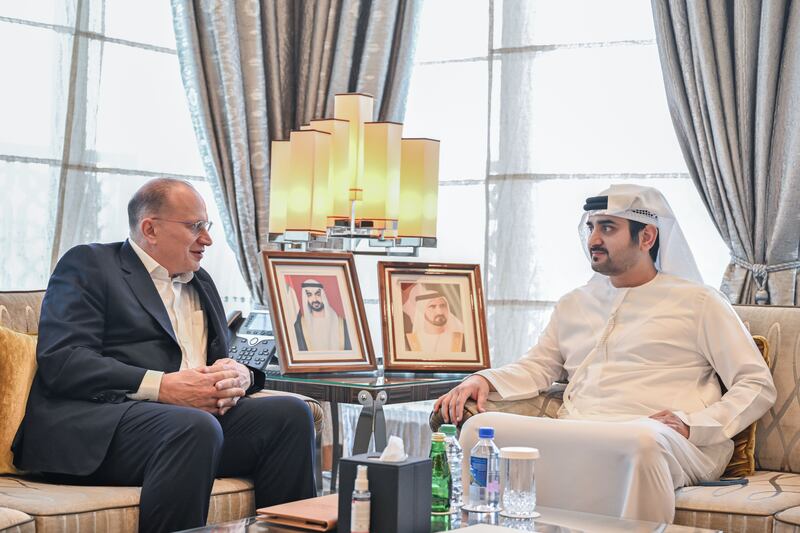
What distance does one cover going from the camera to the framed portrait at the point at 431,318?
368 cm

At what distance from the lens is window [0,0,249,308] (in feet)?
13.9

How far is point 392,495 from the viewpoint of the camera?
2.19m

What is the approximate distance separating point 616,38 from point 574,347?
1.47 metres

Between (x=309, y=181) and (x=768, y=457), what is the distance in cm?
179

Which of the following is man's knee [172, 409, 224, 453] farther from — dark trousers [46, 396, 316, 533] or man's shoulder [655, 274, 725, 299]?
man's shoulder [655, 274, 725, 299]

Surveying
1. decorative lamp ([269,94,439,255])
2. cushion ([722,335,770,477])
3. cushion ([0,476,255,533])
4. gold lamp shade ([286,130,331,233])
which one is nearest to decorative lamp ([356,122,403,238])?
decorative lamp ([269,94,439,255])

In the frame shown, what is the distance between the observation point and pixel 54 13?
430cm

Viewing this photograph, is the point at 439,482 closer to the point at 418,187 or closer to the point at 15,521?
the point at 15,521

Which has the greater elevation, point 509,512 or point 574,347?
point 574,347

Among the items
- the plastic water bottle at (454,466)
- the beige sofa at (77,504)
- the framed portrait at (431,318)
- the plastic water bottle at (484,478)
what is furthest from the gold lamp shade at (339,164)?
the plastic water bottle at (484,478)

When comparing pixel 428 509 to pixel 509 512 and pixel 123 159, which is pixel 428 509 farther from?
pixel 123 159

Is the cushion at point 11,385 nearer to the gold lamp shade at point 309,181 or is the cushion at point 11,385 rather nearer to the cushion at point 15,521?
the cushion at point 15,521

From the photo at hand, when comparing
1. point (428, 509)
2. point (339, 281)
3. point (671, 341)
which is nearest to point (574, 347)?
point (671, 341)

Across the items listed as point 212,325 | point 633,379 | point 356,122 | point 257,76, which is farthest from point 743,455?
point 257,76
